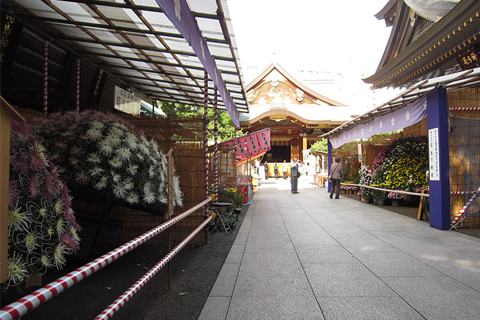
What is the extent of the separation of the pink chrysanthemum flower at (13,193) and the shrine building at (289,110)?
21.6 m

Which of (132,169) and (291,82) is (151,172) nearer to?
(132,169)

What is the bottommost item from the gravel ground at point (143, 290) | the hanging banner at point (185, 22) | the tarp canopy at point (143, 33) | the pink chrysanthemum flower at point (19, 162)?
the gravel ground at point (143, 290)

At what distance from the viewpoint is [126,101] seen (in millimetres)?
7895

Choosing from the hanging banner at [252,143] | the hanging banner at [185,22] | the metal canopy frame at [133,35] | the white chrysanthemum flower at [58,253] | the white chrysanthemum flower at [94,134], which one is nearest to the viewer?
the white chrysanthemum flower at [58,253]

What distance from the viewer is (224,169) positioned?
387 inches

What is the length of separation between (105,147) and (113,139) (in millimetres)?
144

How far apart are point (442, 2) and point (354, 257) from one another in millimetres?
7934

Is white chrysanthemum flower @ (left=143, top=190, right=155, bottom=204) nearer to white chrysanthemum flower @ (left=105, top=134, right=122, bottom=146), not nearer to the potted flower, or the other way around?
white chrysanthemum flower @ (left=105, top=134, right=122, bottom=146)

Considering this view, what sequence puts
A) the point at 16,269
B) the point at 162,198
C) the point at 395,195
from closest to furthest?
the point at 16,269 < the point at 162,198 < the point at 395,195

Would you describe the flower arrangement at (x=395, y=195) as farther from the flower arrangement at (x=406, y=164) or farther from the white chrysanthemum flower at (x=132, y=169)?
the white chrysanthemum flower at (x=132, y=169)

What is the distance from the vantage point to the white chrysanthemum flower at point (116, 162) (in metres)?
3.27

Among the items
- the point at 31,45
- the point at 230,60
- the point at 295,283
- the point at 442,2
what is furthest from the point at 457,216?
the point at 31,45

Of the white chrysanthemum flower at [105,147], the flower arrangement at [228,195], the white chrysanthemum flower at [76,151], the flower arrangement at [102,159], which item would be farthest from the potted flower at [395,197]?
the white chrysanthemum flower at [76,151]

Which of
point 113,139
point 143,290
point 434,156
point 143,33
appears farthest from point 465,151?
point 113,139
